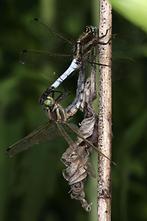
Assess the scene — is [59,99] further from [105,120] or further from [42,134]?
[105,120]

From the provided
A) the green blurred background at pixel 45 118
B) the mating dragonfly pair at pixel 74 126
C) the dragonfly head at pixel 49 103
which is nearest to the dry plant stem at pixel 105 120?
the mating dragonfly pair at pixel 74 126

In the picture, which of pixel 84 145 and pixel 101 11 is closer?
pixel 101 11

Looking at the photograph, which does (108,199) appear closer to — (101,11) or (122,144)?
(101,11)

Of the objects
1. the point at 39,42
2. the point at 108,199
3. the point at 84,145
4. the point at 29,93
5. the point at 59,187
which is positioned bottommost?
the point at 108,199

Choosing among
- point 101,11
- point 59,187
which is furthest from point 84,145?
point 59,187

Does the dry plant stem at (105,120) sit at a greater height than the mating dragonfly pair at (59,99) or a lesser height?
lesser

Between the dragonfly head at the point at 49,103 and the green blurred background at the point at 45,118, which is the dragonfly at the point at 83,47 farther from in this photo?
the green blurred background at the point at 45,118
